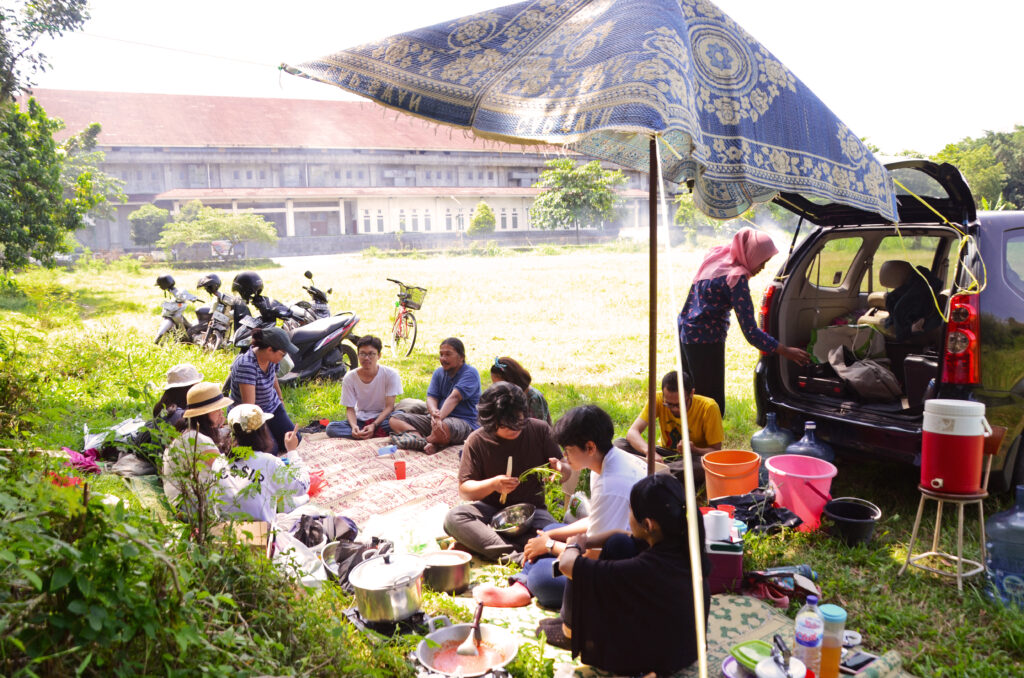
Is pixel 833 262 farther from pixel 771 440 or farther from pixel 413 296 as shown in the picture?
pixel 413 296

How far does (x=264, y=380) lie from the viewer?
17.1ft

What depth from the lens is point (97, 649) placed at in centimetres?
158

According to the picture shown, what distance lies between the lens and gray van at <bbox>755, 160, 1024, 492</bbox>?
3730 mm

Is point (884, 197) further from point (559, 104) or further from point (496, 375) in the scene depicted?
point (496, 375)

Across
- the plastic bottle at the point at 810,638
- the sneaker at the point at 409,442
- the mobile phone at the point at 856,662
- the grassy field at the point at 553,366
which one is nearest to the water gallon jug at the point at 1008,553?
the grassy field at the point at 553,366

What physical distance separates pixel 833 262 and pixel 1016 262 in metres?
1.77

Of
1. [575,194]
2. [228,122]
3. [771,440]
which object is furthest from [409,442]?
[228,122]

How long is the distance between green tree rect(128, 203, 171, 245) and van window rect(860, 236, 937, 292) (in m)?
35.4

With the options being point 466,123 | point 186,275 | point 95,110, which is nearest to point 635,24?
point 466,123

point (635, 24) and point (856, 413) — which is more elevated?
point (635, 24)

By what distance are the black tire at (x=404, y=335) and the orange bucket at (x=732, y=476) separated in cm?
682

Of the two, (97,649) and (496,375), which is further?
(496,375)

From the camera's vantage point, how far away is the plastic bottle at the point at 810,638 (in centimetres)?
250

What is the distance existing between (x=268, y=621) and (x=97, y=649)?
61 cm
